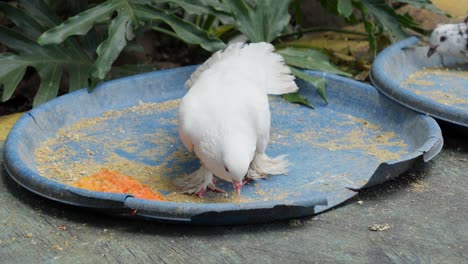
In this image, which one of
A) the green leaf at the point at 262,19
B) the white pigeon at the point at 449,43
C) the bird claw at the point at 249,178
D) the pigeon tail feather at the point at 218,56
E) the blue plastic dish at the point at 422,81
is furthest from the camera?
the white pigeon at the point at 449,43

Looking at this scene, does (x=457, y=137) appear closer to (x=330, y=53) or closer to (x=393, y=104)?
(x=393, y=104)

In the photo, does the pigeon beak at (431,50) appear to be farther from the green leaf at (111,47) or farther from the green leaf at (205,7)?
the green leaf at (111,47)

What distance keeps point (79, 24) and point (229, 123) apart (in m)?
1.67

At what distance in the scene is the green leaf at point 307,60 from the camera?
5316mm

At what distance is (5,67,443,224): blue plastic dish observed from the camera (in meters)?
3.49

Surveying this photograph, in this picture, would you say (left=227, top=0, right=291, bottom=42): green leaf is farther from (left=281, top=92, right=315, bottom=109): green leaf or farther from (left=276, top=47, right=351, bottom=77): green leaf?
(left=281, top=92, right=315, bottom=109): green leaf

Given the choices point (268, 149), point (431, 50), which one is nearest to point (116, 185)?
point (268, 149)

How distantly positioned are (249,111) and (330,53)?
3.08 meters

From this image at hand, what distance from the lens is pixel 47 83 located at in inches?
204

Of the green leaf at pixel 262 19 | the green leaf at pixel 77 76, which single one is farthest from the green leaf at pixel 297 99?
the green leaf at pixel 77 76

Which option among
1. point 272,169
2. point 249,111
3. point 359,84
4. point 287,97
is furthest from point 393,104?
point 249,111

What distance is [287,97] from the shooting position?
207 inches

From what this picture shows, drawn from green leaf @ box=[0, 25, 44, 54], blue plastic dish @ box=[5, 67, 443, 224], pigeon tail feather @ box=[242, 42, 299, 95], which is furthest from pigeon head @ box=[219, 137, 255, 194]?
green leaf @ box=[0, 25, 44, 54]

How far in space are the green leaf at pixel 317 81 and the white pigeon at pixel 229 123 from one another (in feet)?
2.33
